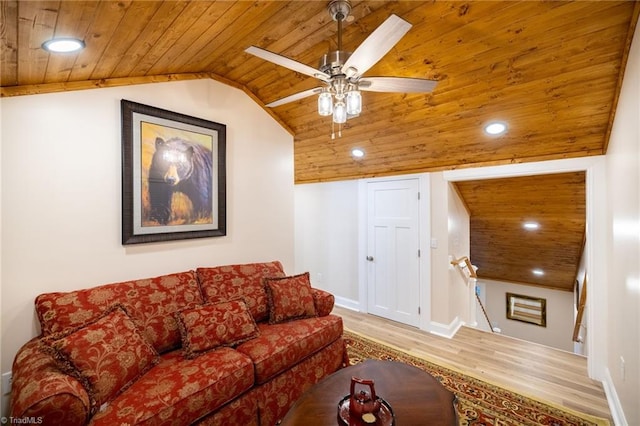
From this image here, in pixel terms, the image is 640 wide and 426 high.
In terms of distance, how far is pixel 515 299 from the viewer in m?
5.94

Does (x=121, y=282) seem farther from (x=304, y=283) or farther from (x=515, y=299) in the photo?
(x=515, y=299)

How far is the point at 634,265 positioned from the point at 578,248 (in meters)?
3.46

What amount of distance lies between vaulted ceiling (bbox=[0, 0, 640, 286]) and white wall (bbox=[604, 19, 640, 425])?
25 cm

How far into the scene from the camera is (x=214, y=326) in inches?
80.4

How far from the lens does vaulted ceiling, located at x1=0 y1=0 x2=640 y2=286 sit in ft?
4.90

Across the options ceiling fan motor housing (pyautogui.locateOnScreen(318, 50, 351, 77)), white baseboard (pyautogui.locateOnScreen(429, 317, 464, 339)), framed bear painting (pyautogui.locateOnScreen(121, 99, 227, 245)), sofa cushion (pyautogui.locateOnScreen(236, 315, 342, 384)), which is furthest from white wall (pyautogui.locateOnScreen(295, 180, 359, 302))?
ceiling fan motor housing (pyautogui.locateOnScreen(318, 50, 351, 77))

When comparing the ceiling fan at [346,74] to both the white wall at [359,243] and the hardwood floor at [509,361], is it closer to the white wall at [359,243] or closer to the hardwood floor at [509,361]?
the white wall at [359,243]

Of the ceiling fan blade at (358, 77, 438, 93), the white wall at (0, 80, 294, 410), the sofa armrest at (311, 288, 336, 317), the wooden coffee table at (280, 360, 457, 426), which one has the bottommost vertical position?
the wooden coffee table at (280, 360, 457, 426)

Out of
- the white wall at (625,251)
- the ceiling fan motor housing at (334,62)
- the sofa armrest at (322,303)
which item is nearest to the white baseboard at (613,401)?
the white wall at (625,251)

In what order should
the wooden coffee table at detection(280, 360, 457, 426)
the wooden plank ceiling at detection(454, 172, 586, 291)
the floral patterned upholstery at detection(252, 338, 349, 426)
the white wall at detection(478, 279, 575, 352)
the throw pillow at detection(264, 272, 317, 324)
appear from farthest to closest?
the white wall at detection(478, 279, 575, 352), the wooden plank ceiling at detection(454, 172, 586, 291), the throw pillow at detection(264, 272, 317, 324), the floral patterned upholstery at detection(252, 338, 349, 426), the wooden coffee table at detection(280, 360, 457, 426)

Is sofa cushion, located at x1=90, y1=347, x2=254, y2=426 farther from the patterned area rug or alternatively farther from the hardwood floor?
the hardwood floor

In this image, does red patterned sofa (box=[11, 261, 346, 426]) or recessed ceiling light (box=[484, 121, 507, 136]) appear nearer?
red patterned sofa (box=[11, 261, 346, 426])

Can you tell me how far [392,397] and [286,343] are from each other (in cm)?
86

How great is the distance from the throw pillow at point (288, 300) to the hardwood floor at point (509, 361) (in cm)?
134
